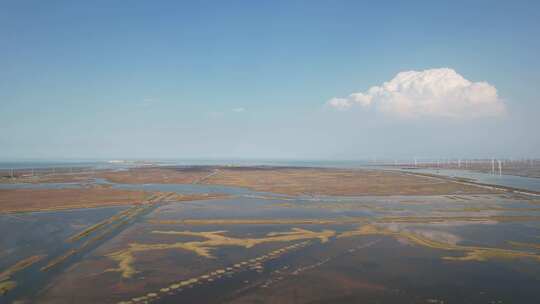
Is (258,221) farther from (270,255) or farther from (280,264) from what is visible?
(280,264)

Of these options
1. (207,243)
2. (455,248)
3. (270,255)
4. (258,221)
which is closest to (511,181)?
(455,248)

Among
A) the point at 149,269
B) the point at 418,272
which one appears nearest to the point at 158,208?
the point at 149,269

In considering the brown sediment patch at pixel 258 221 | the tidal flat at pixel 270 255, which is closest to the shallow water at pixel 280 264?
the tidal flat at pixel 270 255

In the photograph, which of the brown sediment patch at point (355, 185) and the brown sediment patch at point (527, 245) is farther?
the brown sediment patch at point (355, 185)

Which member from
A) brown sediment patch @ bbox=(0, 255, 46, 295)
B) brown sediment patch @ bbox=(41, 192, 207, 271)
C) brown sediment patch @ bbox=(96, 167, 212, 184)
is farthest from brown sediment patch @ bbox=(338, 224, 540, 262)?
brown sediment patch @ bbox=(96, 167, 212, 184)

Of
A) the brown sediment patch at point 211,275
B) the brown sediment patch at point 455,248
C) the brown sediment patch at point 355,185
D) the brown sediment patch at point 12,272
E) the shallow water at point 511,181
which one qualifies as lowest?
the brown sediment patch at point 12,272

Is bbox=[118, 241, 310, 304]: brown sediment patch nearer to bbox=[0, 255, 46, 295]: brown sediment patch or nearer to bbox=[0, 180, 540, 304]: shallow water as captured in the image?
bbox=[0, 180, 540, 304]: shallow water

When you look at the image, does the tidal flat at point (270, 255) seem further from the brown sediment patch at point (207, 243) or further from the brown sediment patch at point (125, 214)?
the brown sediment patch at point (125, 214)
